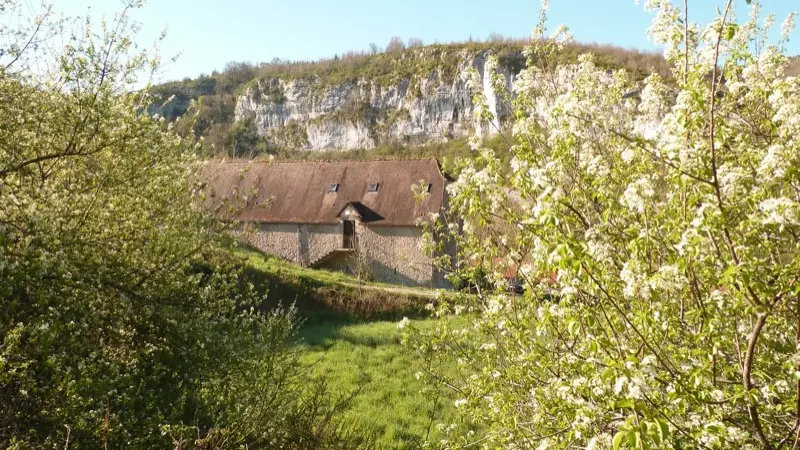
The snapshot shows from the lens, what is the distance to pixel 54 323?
16.6 feet

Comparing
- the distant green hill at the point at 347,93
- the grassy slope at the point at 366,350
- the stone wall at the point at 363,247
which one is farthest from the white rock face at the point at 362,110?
the grassy slope at the point at 366,350

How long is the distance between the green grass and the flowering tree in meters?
2.70

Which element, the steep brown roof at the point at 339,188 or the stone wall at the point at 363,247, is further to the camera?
the steep brown roof at the point at 339,188

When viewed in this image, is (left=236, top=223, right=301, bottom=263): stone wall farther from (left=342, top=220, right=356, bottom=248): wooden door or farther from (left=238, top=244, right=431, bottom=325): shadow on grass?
(left=238, top=244, right=431, bottom=325): shadow on grass

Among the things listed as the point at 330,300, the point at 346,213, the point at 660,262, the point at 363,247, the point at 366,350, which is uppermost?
the point at 660,262

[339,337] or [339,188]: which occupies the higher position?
[339,188]

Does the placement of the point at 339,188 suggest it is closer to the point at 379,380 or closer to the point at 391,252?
the point at 391,252

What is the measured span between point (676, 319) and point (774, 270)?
0.92 meters

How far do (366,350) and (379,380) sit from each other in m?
2.85

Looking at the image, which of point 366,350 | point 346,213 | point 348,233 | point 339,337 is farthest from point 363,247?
point 366,350

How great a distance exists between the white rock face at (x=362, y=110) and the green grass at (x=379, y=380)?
6617 centimetres

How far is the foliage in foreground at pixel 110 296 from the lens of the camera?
16.5ft

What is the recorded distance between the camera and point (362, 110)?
89.8m

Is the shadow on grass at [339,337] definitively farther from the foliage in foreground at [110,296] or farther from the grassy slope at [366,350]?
the foliage in foreground at [110,296]
